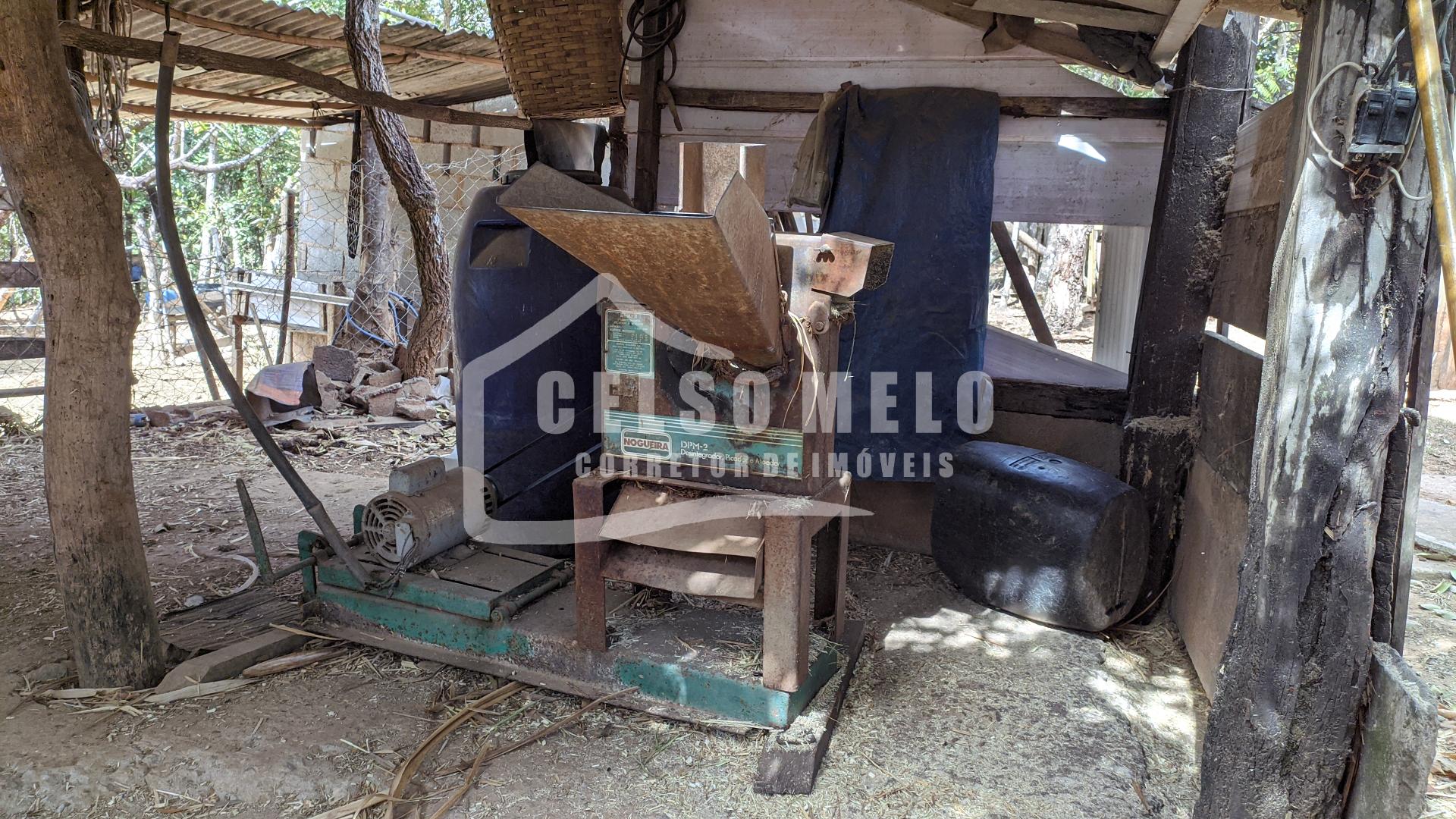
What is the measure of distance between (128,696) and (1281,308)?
11.1 feet

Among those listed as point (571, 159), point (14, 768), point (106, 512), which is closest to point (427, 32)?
point (571, 159)

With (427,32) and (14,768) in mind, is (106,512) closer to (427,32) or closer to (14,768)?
(14,768)

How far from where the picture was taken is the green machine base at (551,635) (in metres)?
2.84

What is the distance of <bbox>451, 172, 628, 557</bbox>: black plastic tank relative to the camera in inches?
152

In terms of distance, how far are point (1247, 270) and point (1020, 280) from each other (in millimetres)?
2099

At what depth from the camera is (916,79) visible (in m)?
4.29

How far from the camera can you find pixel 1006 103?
421cm

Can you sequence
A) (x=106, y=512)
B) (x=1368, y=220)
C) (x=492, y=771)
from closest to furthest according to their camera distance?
(x=1368, y=220), (x=492, y=771), (x=106, y=512)

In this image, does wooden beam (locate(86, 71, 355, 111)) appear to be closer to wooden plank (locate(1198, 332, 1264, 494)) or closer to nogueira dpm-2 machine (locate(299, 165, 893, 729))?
nogueira dpm-2 machine (locate(299, 165, 893, 729))

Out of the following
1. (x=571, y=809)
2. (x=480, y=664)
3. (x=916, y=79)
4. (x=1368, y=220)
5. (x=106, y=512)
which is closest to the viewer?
(x=1368, y=220)

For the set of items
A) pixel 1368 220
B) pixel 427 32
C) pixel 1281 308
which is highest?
pixel 427 32

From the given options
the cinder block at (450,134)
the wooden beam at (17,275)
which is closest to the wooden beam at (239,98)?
the cinder block at (450,134)

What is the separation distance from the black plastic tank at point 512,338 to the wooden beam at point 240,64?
0.47m

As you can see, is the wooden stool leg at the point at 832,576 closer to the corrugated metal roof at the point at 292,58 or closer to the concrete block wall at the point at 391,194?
the corrugated metal roof at the point at 292,58
